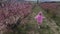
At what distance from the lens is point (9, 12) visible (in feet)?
10.8

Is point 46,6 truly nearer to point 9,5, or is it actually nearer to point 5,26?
point 9,5

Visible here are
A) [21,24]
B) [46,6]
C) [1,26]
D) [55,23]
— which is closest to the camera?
[1,26]

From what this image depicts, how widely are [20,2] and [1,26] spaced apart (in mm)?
933

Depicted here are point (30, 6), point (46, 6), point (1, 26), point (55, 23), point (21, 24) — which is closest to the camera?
point (1, 26)

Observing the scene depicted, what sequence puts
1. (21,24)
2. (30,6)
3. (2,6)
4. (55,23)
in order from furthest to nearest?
(30,6) → (55,23) → (2,6) → (21,24)

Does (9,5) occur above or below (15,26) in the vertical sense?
above

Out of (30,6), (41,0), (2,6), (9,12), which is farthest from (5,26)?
(41,0)

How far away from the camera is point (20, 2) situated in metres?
3.80

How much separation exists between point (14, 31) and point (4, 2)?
2.53 ft

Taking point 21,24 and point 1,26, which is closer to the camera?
point 1,26

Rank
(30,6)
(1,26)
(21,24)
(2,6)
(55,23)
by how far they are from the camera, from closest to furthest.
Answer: (1,26)
(21,24)
(2,6)
(55,23)
(30,6)

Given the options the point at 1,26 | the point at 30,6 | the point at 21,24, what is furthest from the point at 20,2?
the point at 1,26

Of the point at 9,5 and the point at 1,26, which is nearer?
the point at 1,26

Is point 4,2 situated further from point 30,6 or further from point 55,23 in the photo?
point 55,23
